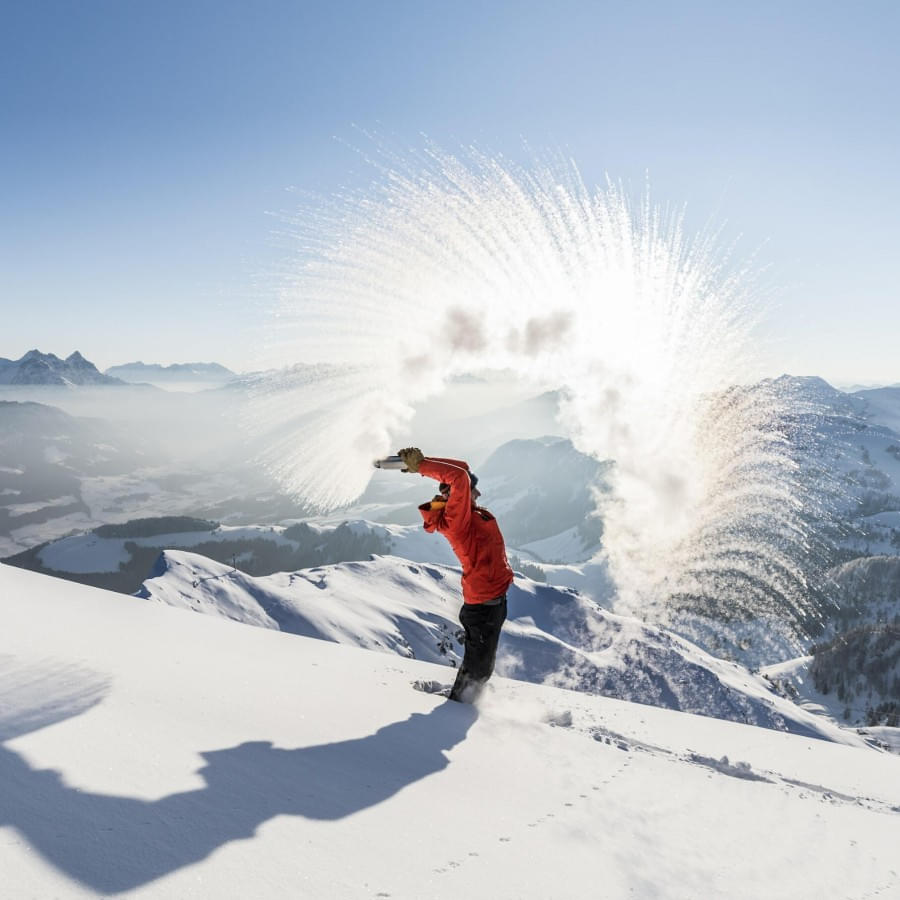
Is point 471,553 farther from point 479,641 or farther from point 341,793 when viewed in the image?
point 341,793

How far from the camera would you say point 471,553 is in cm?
914

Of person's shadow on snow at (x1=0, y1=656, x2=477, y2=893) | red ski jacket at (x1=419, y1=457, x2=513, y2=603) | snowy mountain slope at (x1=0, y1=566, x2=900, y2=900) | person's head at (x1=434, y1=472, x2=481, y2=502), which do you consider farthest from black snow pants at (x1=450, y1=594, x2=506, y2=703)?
person's shadow on snow at (x1=0, y1=656, x2=477, y2=893)

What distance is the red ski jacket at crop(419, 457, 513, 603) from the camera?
8703 millimetres

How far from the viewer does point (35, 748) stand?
4.10 metres

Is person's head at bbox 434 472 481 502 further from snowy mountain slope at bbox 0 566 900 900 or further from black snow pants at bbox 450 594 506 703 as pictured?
snowy mountain slope at bbox 0 566 900 900

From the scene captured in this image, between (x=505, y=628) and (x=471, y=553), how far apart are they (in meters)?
113

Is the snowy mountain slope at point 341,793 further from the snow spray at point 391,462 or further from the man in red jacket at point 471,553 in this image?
the snow spray at point 391,462

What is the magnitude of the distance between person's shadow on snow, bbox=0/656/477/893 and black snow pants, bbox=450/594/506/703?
3223mm

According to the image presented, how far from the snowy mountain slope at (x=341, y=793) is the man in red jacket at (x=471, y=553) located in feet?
2.53

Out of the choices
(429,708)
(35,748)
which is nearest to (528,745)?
(429,708)

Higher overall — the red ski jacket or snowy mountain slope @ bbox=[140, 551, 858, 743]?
the red ski jacket

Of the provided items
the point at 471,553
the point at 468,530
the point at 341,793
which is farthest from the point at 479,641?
the point at 341,793

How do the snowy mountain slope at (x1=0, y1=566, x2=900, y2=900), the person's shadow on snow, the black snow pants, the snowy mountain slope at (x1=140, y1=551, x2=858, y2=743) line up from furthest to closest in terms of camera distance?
1. the snowy mountain slope at (x1=140, y1=551, x2=858, y2=743)
2. the black snow pants
3. the snowy mountain slope at (x1=0, y1=566, x2=900, y2=900)
4. the person's shadow on snow

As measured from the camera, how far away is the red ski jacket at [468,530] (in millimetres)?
8703
